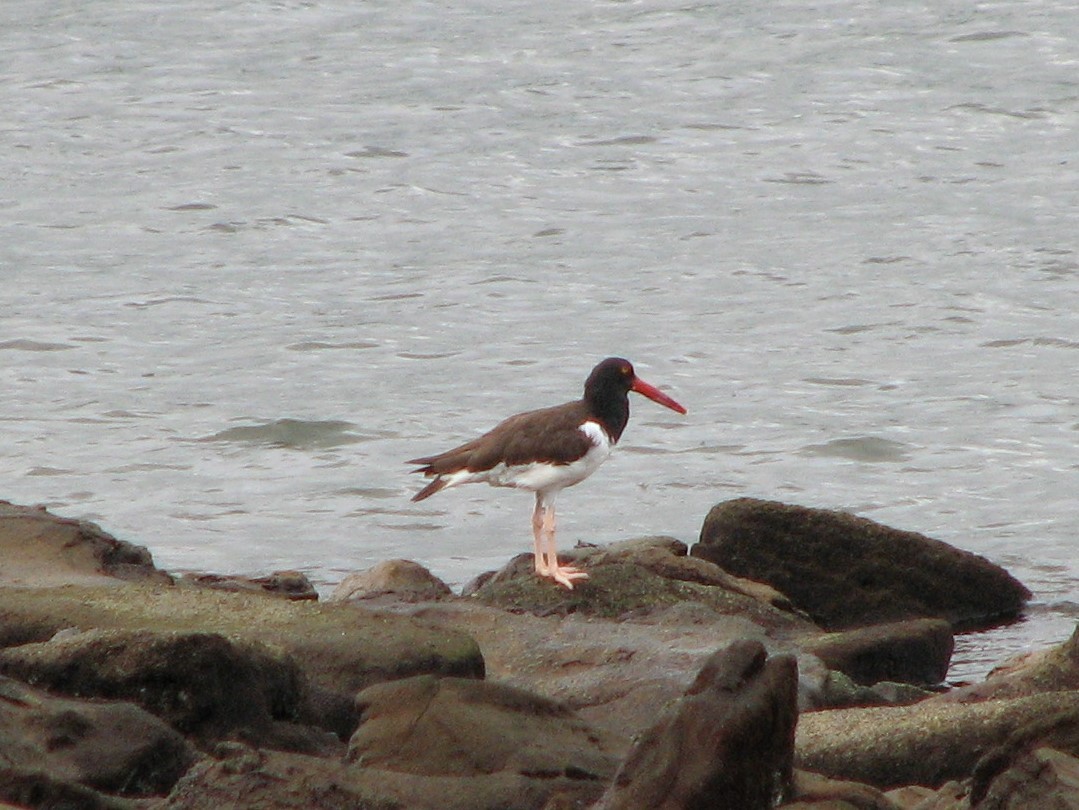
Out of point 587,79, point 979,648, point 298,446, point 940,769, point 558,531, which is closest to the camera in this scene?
point 940,769

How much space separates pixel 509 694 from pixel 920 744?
48.3 inches

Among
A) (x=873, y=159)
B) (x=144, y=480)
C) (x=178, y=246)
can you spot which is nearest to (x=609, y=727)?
(x=144, y=480)

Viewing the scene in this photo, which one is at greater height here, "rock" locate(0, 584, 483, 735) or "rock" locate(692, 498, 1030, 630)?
"rock" locate(0, 584, 483, 735)

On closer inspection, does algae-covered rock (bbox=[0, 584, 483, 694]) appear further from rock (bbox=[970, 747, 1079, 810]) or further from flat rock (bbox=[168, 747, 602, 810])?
rock (bbox=[970, 747, 1079, 810])

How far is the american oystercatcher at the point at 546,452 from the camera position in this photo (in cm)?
796

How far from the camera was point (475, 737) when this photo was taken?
480 cm

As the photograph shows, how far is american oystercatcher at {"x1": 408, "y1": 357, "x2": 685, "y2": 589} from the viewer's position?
26.1ft

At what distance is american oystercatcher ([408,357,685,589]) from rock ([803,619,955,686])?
1.33 m

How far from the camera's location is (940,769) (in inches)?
206

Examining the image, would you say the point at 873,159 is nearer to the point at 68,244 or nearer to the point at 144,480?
the point at 68,244

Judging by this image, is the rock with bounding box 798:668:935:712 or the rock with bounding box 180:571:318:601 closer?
the rock with bounding box 798:668:935:712

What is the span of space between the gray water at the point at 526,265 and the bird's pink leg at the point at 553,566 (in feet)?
5.12

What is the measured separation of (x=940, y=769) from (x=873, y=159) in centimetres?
1382

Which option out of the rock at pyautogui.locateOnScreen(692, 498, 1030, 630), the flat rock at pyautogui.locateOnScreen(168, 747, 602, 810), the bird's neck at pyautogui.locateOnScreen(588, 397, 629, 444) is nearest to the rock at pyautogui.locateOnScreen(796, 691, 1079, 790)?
the flat rock at pyautogui.locateOnScreen(168, 747, 602, 810)
